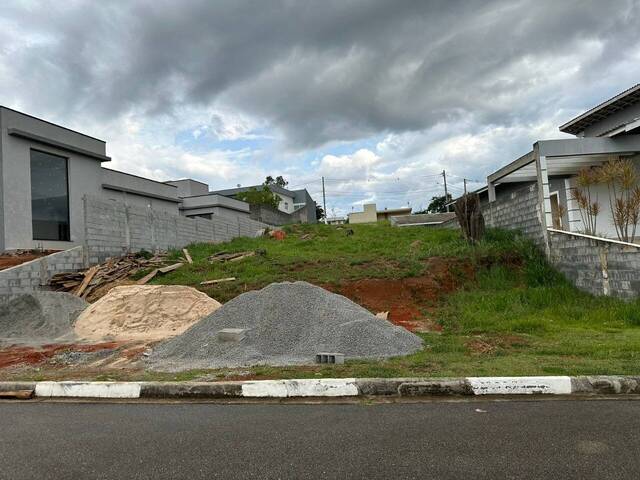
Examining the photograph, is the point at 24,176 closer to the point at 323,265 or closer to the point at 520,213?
the point at 323,265

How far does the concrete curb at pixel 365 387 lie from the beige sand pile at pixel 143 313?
14.2ft

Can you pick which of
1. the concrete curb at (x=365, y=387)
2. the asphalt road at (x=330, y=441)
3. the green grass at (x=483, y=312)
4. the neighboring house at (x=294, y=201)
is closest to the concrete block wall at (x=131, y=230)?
the green grass at (x=483, y=312)

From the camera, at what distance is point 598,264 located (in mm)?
10281

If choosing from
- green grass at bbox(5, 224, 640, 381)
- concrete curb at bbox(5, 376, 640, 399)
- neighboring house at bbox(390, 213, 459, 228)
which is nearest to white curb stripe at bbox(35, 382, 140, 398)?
concrete curb at bbox(5, 376, 640, 399)

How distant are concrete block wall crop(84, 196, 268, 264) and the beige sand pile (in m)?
3.29

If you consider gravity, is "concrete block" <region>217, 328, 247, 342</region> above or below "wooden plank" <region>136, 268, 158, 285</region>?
below

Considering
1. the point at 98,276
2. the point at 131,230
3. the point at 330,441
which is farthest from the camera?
the point at 131,230

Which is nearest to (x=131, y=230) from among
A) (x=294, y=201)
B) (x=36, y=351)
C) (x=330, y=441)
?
(x=36, y=351)

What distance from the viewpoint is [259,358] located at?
22.8ft

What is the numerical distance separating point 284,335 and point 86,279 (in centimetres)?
799

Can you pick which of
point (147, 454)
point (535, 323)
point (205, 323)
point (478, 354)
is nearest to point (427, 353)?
point (478, 354)

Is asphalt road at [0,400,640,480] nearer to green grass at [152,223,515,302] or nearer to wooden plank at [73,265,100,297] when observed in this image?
green grass at [152,223,515,302]

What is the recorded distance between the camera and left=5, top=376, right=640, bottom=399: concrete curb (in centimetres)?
509

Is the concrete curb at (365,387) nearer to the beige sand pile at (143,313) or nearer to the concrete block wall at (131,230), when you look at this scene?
the beige sand pile at (143,313)
